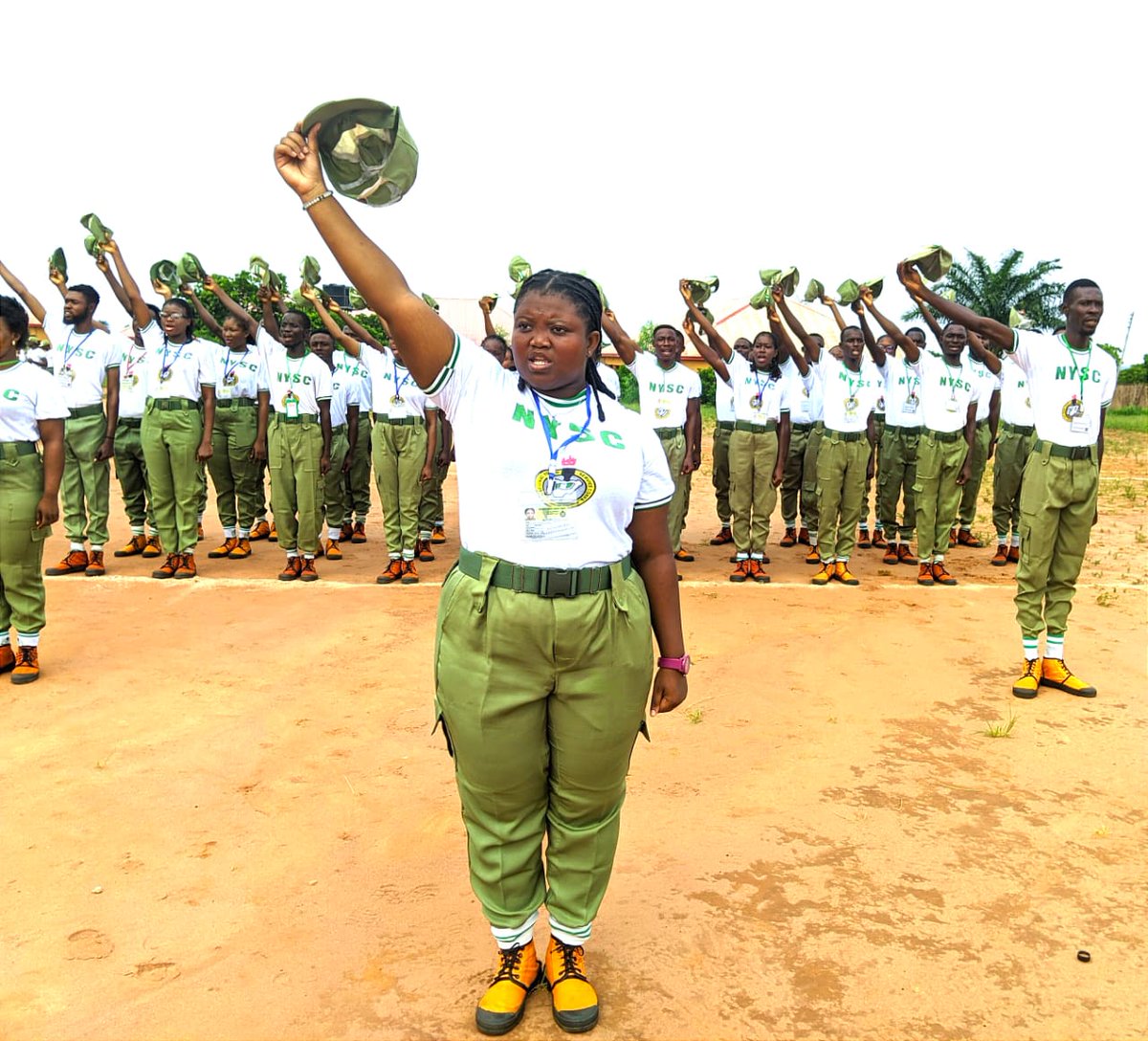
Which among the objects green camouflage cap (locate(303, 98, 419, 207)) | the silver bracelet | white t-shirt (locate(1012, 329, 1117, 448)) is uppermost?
green camouflage cap (locate(303, 98, 419, 207))

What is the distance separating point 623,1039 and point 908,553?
331 inches

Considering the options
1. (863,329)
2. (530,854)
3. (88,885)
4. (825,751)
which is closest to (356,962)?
(530,854)

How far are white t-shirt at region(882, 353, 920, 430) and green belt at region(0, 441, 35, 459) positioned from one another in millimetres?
7893

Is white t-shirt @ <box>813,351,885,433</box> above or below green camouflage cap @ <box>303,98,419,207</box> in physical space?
below

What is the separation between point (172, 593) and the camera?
8.11 metres

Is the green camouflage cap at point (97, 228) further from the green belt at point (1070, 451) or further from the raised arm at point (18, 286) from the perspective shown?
the green belt at point (1070, 451)

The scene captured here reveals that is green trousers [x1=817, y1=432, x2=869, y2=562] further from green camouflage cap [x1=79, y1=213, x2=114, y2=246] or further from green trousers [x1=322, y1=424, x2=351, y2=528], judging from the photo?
green camouflage cap [x1=79, y1=213, x2=114, y2=246]

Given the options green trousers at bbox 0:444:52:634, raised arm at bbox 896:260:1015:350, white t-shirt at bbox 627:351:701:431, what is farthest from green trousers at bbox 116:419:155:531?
raised arm at bbox 896:260:1015:350

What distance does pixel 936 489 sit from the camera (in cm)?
891

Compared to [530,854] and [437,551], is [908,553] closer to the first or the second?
[437,551]

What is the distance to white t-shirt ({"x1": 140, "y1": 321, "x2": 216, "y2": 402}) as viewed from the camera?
28.1 feet

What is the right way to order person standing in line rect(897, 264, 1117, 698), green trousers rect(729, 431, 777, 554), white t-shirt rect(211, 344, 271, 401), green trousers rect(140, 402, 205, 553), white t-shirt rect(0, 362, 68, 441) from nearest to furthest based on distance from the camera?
white t-shirt rect(0, 362, 68, 441), person standing in line rect(897, 264, 1117, 698), green trousers rect(140, 402, 205, 553), green trousers rect(729, 431, 777, 554), white t-shirt rect(211, 344, 271, 401)

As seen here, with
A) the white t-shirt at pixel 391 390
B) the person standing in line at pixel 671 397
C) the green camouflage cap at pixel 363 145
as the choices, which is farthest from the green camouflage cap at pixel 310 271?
the green camouflage cap at pixel 363 145

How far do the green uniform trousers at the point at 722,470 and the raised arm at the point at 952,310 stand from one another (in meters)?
4.46
